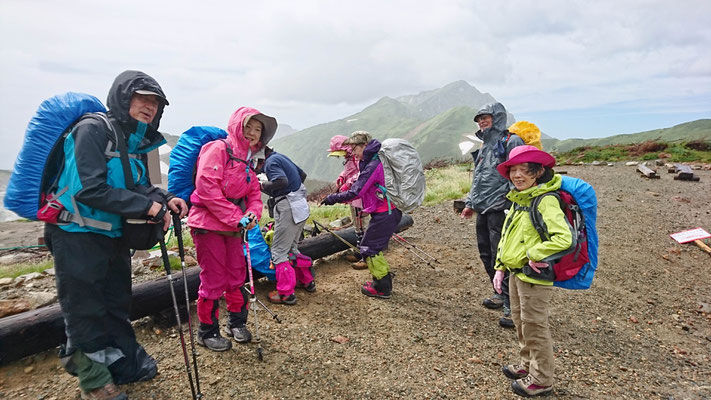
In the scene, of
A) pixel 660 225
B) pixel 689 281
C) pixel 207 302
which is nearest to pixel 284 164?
pixel 207 302

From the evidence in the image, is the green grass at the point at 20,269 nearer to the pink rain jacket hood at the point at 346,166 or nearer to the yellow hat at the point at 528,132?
the pink rain jacket hood at the point at 346,166

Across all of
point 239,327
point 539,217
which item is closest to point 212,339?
point 239,327

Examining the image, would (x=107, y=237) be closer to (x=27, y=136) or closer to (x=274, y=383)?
(x=27, y=136)

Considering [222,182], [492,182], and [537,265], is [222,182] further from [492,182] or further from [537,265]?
[492,182]

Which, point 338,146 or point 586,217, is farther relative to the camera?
point 338,146

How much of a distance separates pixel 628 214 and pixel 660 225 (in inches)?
37.4

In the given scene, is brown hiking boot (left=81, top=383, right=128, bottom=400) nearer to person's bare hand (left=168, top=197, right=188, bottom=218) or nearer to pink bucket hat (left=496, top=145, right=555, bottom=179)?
person's bare hand (left=168, top=197, right=188, bottom=218)

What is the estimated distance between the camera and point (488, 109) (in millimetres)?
5266

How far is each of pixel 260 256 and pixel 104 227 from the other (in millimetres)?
2935

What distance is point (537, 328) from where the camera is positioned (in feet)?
11.4

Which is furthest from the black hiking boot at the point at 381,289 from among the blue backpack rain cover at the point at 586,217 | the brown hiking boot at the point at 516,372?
the blue backpack rain cover at the point at 586,217

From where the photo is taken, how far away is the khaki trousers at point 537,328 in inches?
136

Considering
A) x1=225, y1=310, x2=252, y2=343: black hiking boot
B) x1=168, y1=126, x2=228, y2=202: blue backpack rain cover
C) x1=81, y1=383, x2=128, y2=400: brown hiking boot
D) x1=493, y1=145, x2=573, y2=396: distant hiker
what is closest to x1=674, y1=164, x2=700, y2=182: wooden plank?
x1=493, y1=145, x2=573, y2=396: distant hiker

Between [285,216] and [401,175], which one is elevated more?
[401,175]
